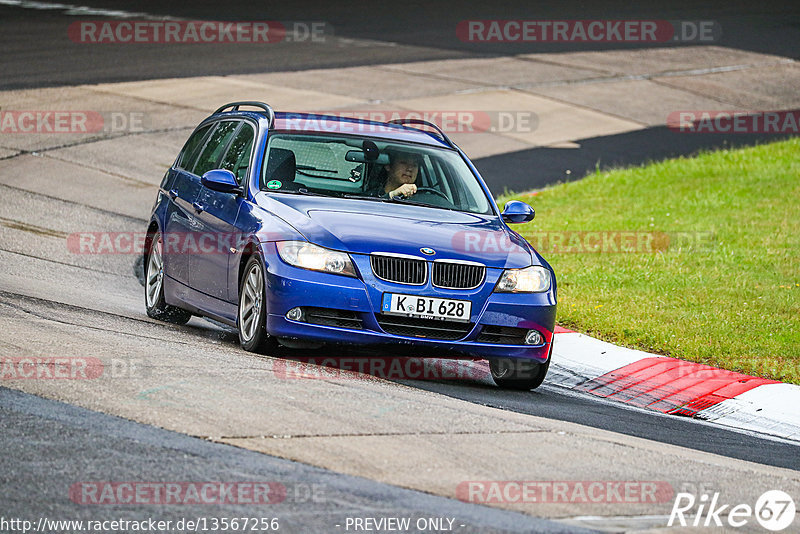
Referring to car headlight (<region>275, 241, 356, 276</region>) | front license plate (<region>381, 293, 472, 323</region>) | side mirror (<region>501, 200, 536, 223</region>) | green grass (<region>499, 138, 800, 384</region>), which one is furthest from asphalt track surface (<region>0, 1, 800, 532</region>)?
green grass (<region>499, 138, 800, 384</region>)

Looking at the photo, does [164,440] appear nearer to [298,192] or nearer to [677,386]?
[298,192]

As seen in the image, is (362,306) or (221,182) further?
(221,182)

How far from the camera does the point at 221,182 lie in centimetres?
916

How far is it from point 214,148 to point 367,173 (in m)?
1.58

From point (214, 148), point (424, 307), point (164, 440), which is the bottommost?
point (164, 440)

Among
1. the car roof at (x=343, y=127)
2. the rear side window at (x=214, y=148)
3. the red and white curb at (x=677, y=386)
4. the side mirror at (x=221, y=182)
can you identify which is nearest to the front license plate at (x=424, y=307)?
the side mirror at (x=221, y=182)

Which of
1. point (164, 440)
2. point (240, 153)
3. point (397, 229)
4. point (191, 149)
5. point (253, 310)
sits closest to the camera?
point (164, 440)

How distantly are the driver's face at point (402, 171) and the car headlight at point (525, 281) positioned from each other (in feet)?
4.65

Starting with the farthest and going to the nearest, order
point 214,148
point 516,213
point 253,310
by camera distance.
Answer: point 214,148 < point 516,213 < point 253,310

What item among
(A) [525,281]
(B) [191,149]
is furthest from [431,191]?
(B) [191,149]

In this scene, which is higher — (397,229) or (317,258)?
(397,229)

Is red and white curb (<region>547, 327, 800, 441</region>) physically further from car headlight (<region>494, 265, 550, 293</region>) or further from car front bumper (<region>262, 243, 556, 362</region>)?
car front bumper (<region>262, 243, 556, 362</region>)

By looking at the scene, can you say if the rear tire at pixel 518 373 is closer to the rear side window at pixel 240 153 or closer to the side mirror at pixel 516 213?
the side mirror at pixel 516 213

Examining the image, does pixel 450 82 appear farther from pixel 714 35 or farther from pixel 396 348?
pixel 396 348
